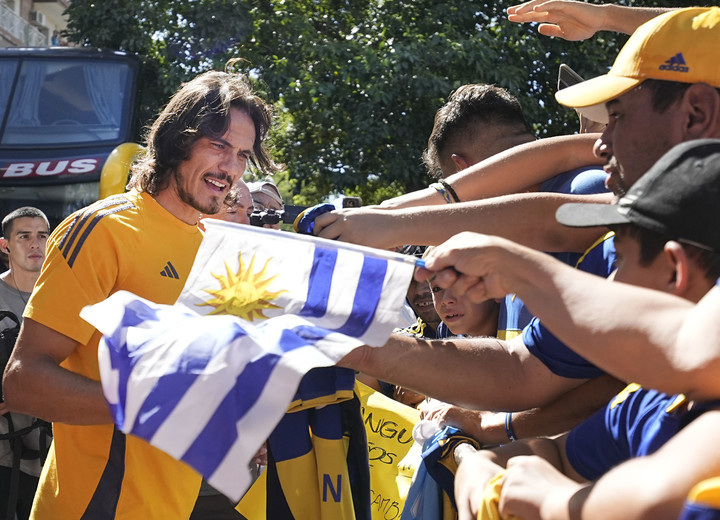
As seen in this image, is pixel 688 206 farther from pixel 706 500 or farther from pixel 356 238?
pixel 356 238

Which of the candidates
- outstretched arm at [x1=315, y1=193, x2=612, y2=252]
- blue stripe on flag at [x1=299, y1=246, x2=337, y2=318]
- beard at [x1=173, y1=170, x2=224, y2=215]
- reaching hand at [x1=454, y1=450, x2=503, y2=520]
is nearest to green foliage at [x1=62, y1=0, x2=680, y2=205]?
beard at [x1=173, y1=170, x2=224, y2=215]

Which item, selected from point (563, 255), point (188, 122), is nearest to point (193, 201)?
point (188, 122)

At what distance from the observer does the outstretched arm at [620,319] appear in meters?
1.42

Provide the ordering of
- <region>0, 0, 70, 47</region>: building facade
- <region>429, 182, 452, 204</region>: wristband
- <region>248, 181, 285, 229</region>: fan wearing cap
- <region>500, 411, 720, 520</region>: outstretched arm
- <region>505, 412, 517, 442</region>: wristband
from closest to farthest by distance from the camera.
Answer: <region>500, 411, 720, 520</region>: outstretched arm < <region>505, 412, 517, 442</region>: wristband < <region>429, 182, 452, 204</region>: wristband < <region>248, 181, 285, 229</region>: fan wearing cap < <region>0, 0, 70, 47</region>: building facade

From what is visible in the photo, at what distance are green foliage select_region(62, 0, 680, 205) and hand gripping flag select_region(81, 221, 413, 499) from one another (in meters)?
9.70

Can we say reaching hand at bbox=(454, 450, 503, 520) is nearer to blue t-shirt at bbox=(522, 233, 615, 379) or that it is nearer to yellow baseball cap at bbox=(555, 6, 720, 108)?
blue t-shirt at bbox=(522, 233, 615, 379)

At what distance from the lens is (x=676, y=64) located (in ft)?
7.26

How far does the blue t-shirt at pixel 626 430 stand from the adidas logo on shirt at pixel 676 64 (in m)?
0.84

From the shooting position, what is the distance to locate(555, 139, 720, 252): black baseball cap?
1571 millimetres

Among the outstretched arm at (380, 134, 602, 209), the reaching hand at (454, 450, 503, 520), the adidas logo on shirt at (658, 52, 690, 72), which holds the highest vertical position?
the adidas logo on shirt at (658, 52, 690, 72)

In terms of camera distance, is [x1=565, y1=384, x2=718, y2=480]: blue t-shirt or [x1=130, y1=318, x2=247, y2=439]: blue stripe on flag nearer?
[x1=565, y1=384, x2=718, y2=480]: blue t-shirt

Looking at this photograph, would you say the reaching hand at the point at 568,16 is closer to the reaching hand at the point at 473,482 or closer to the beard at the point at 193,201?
the beard at the point at 193,201

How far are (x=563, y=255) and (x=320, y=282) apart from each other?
2.81ft

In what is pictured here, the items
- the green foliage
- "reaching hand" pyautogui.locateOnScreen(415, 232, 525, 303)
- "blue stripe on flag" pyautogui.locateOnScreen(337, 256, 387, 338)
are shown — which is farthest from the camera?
the green foliage
